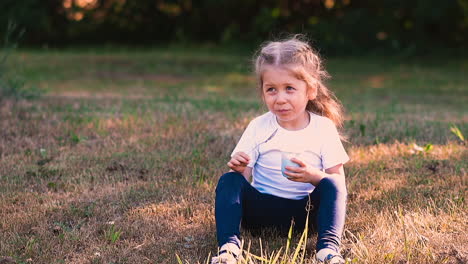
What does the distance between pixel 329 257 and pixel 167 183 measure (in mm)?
1896

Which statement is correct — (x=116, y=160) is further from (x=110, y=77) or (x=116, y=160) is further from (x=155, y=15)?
(x=155, y=15)

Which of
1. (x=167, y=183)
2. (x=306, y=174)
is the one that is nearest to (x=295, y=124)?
(x=306, y=174)

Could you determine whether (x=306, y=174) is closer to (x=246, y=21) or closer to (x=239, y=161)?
(x=239, y=161)

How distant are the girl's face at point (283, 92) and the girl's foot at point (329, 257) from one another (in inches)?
34.0

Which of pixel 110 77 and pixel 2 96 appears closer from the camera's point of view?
pixel 2 96

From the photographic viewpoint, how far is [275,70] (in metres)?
3.54

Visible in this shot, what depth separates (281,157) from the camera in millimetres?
3590

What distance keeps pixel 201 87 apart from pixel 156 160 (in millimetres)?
8351

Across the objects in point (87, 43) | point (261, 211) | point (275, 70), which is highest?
point (275, 70)

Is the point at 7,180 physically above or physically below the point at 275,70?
below

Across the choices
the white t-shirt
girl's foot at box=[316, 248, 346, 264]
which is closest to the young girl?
the white t-shirt

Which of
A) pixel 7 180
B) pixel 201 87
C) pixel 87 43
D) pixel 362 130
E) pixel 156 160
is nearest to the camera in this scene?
pixel 7 180

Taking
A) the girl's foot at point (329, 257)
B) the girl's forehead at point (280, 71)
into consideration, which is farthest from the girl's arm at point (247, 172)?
the girl's foot at point (329, 257)

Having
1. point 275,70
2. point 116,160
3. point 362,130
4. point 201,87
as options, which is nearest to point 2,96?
point 116,160
